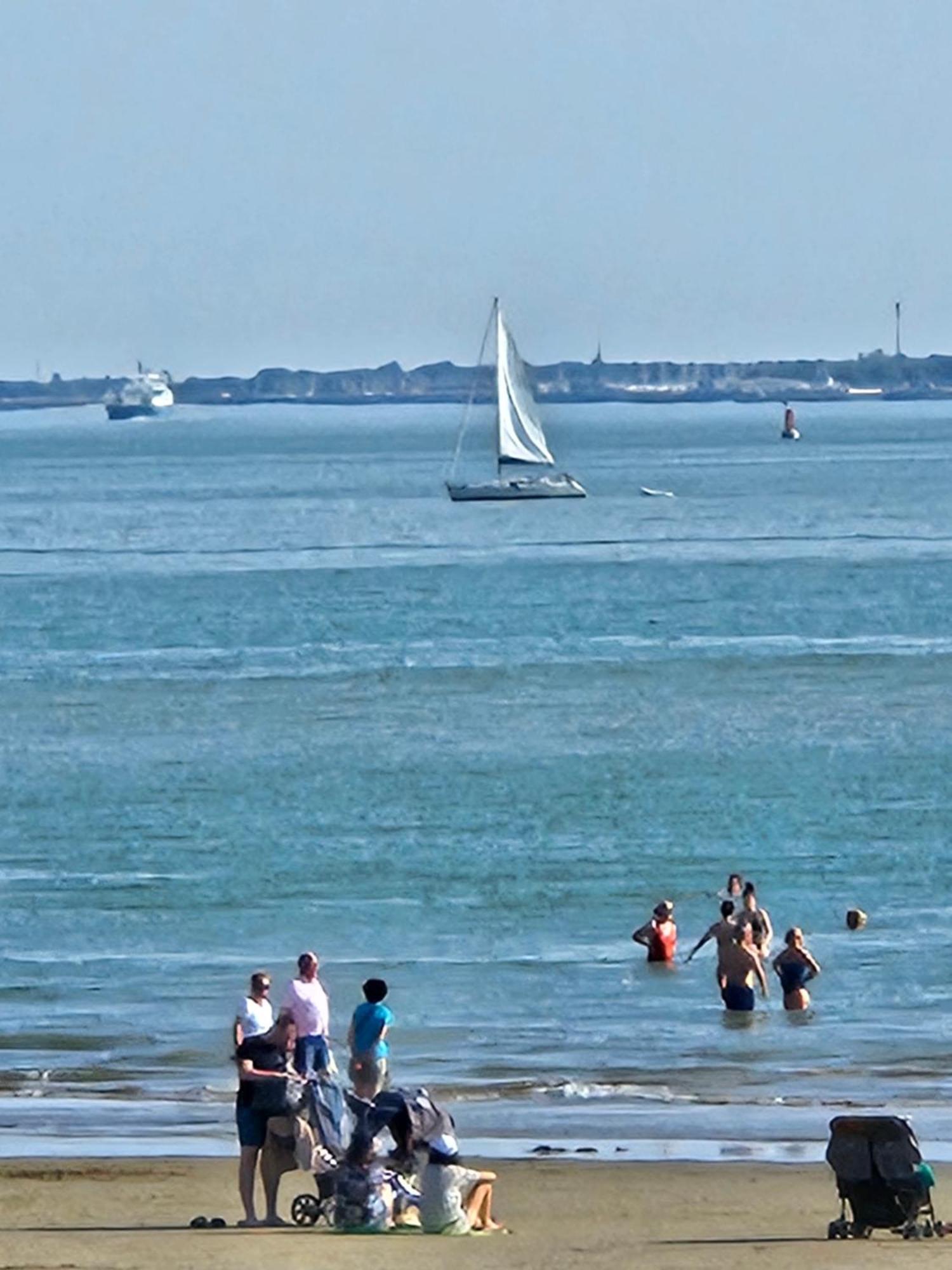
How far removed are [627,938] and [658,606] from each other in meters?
48.8

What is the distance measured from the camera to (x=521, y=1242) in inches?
683

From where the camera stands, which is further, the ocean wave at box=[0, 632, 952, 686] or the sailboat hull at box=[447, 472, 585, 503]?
the sailboat hull at box=[447, 472, 585, 503]

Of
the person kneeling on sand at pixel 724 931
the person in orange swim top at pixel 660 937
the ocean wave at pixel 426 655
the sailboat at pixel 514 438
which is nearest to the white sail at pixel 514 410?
the sailboat at pixel 514 438

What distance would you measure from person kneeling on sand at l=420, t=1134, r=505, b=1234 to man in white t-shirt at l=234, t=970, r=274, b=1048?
57.1 inches

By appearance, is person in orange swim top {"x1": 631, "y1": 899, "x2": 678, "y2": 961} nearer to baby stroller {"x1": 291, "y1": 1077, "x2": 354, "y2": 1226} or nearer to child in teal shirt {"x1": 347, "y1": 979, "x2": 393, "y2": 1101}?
child in teal shirt {"x1": 347, "y1": 979, "x2": 393, "y2": 1101}

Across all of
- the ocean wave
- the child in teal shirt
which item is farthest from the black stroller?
the ocean wave

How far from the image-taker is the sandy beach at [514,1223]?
1669cm

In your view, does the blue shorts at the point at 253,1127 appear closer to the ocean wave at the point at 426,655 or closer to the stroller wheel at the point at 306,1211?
the stroller wheel at the point at 306,1211

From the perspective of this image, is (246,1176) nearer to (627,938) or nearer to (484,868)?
(627,938)

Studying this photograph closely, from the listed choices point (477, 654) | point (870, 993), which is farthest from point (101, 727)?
point (870, 993)

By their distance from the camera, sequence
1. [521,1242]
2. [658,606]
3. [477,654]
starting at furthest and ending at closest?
[658,606] → [477,654] → [521,1242]

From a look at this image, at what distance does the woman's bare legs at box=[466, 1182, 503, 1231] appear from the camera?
17406 millimetres

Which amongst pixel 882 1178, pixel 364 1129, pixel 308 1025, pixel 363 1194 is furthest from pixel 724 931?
pixel 364 1129

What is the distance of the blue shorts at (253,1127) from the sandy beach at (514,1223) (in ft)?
1.72
